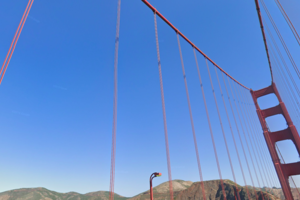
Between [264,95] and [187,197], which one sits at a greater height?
[264,95]

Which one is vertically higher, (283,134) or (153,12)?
(153,12)

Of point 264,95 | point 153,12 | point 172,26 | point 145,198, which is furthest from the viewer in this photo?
point 145,198

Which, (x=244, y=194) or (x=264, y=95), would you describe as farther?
(x=244, y=194)

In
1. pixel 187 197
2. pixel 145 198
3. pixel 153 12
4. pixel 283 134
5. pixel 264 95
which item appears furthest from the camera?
pixel 145 198

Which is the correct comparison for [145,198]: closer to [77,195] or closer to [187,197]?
[187,197]

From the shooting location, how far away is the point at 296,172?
15.5m

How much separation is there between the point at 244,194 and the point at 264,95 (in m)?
52.3

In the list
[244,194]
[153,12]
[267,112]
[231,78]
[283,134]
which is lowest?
[244,194]

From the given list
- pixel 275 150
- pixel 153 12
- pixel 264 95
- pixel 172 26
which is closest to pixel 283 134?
pixel 275 150

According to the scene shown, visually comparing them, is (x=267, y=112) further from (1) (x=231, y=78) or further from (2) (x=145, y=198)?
(2) (x=145, y=198)

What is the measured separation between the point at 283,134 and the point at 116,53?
17689mm

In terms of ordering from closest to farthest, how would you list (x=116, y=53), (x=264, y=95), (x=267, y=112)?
(x=116, y=53)
(x=267, y=112)
(x=264, y=95)

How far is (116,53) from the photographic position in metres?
7.22

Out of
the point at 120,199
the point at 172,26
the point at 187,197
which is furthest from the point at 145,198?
the point at 172,26
